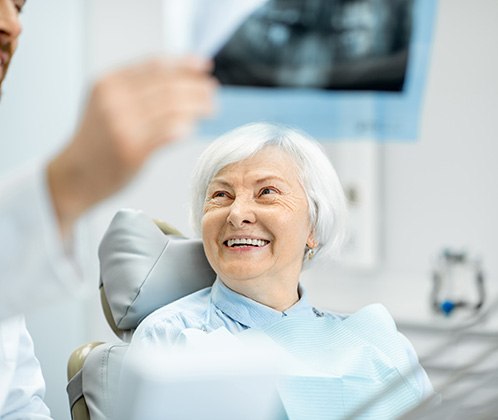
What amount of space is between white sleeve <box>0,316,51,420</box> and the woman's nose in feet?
1.49

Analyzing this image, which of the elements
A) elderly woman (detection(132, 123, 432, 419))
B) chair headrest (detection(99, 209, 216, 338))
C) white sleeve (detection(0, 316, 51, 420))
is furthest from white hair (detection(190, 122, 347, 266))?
white sleeve (detection(0, 316, 51, 420))

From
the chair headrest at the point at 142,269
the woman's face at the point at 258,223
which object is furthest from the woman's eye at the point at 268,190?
the chair headrest at the point at 142,269

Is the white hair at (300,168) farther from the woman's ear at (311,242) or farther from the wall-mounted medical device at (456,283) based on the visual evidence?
the wall-mounted medical device at (456,283)

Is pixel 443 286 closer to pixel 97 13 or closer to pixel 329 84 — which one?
pixel 329 84

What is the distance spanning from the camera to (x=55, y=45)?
11.5ft

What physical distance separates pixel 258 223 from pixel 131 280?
0.31 meters

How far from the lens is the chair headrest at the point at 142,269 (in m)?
1.99

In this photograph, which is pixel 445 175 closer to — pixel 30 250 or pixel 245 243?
pixel 245 243

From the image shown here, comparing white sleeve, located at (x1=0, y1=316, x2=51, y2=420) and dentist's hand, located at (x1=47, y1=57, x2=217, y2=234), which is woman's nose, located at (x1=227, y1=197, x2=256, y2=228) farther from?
dentist's hand, located at (x1=47, y1=57, x2=217, y2=234)

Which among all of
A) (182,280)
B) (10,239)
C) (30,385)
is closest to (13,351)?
(30,385)

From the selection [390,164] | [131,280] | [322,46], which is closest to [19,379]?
[131,280]

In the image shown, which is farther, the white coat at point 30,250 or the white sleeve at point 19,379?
the white sleeve at point 19,379

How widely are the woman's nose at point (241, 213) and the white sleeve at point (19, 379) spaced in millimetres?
454

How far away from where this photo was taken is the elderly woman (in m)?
1.83
